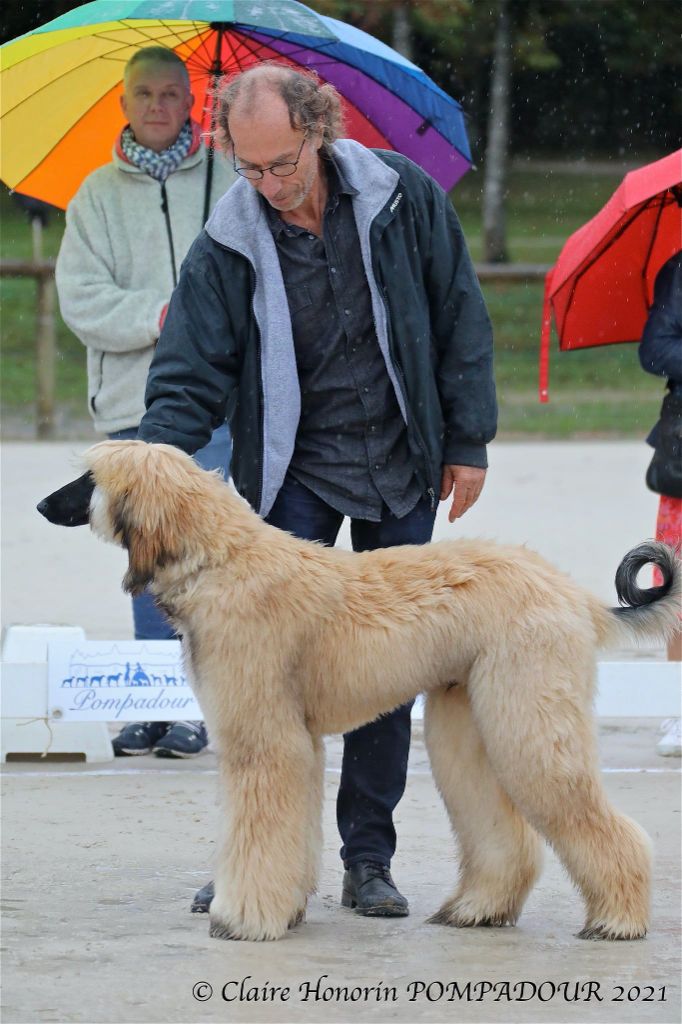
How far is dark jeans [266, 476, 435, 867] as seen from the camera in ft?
12.7

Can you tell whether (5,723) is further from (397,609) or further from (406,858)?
(397,609)

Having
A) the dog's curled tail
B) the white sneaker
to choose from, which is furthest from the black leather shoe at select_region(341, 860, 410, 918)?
the white sneaker

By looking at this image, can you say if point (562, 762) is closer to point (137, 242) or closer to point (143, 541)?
point (143, 541)

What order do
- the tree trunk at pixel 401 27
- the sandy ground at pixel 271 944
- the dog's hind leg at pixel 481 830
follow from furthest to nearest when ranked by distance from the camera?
the tree trunk at pixel 401 27
the dog's hind leg at pixel 481 830
the sandy ground at pixel 271 944

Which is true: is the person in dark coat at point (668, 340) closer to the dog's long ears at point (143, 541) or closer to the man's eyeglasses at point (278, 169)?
the man's eyeglasses at point (278, 169)

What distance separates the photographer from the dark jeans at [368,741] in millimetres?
3879

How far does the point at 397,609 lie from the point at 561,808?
0.58 m

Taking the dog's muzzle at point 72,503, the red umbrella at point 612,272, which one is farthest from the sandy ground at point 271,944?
the red umbrella at point 612,272

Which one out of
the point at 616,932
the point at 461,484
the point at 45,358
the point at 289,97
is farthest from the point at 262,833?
the point at 45,358

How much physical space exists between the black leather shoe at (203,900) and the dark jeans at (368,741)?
0.37m

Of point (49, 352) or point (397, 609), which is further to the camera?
point (49, 352)

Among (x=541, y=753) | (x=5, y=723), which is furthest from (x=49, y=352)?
(x=541, y=753)

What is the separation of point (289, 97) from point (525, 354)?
1533cm

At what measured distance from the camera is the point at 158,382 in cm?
376
